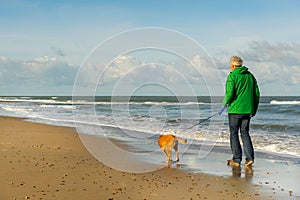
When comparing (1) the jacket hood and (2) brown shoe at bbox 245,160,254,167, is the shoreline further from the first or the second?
A: (1) the jacket hood

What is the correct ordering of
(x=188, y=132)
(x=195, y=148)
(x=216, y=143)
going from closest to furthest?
1. (x=195, y=148)
2. (x=216, y=143)
3. (x=188, y=132)

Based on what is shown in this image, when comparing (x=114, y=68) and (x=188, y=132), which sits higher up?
(x=114, y=68)

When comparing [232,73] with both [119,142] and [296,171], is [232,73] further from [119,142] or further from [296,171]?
[119,142]

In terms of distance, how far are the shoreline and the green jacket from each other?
1507 mm

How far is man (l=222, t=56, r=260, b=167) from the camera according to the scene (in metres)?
6.92

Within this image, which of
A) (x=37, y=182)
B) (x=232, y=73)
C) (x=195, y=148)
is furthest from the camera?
(x=195, y=148)

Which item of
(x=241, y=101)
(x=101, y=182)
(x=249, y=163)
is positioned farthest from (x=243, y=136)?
(x=101, y=182)

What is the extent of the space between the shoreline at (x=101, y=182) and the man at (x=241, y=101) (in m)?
1.09

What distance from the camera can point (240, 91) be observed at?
693 centimetres

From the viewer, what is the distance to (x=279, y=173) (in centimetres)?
638

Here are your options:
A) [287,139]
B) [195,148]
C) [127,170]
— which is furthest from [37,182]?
[287,139]

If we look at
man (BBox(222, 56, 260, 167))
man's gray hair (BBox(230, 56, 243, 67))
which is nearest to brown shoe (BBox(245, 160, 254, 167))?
man (BBox(222, 56, 260, 167))

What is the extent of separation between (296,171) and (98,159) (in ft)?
12.6

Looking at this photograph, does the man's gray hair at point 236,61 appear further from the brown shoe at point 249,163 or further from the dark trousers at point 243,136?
the brown shoe at point 249,163
